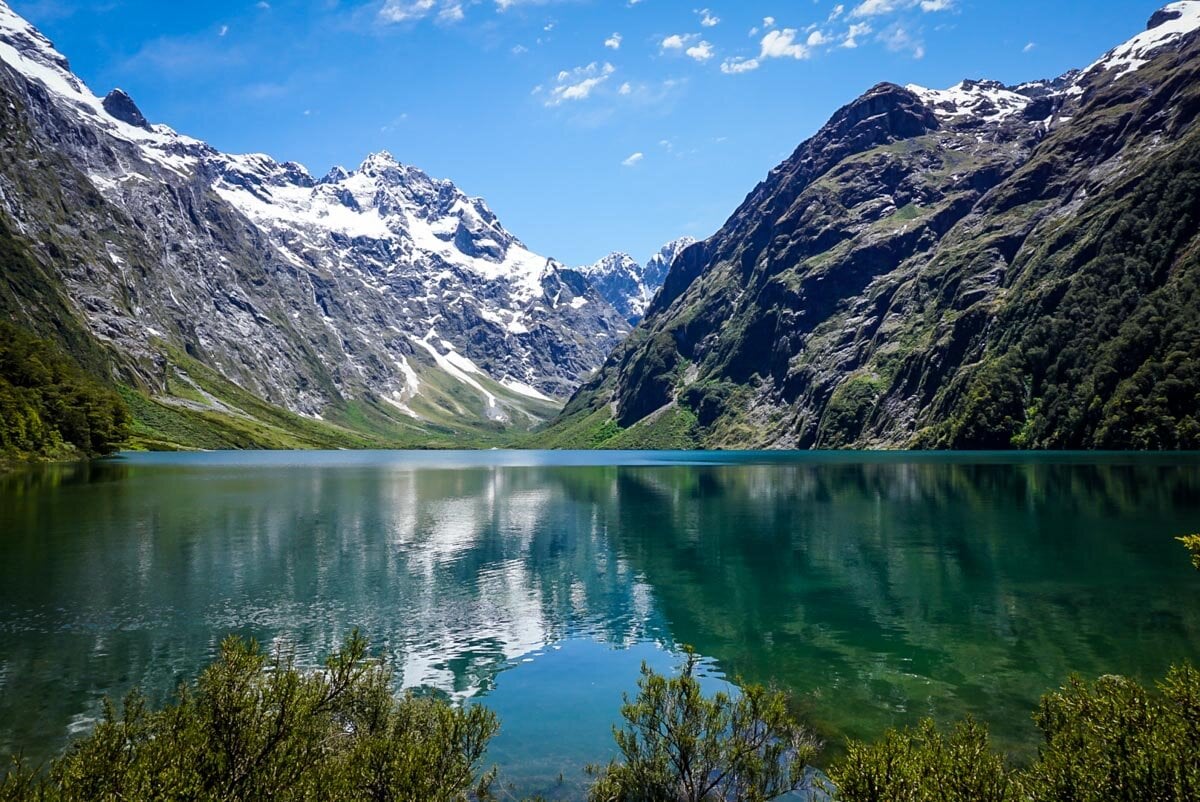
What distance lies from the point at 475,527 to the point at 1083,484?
9623cm

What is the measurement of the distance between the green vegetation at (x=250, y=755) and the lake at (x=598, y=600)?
22.9 ft

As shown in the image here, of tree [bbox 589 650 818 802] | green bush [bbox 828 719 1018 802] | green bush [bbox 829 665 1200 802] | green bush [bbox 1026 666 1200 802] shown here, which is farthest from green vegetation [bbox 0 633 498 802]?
green bush [bbox 1026 666 1200 802]

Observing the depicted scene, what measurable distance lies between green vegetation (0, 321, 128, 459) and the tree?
571 feet

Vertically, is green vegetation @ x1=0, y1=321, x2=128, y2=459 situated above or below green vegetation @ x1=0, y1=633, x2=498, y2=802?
above

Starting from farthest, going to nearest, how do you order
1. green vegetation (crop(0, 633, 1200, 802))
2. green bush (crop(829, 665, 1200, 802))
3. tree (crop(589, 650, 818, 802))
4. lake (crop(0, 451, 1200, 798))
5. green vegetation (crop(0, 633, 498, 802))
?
lake (crop(0, 451, 1200, 798)), tree (crop(589, 650, 818, 802)), green bush (crop(829, 665, 1200, 802)), green vegetation (crop(0, 633, 1200, 802)), green vegetation (crop(0, 633, 498, 802))

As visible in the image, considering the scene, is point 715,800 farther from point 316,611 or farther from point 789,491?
point 789,491

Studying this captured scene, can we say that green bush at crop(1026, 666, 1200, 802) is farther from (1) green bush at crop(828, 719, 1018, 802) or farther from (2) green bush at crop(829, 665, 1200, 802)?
(1) green bush at crop(828, 719, 1018, 802)

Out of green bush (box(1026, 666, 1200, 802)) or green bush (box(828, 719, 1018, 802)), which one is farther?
green bush (box(828, 719, 1018, 802))

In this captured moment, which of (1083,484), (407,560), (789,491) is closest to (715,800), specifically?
(407,560)

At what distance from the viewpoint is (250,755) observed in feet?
50.2

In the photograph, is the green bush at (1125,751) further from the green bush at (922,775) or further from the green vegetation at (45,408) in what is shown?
the green vegetation at (45,408)

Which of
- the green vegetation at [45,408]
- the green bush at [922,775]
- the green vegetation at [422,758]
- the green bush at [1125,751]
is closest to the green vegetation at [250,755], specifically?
the green vegetation at [422,758]

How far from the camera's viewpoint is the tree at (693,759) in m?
19.9

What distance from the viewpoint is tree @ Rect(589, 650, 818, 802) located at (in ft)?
65.4
